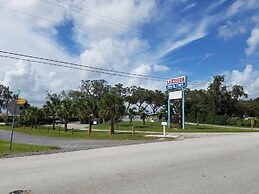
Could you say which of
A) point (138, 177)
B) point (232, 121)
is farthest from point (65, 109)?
point (138, 177)

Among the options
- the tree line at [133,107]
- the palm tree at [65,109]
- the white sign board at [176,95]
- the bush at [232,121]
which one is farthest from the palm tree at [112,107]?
the bush at [232,121]

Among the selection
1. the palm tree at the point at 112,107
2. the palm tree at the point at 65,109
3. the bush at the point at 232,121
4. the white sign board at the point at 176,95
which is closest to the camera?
the palm tree at the point at 112,107

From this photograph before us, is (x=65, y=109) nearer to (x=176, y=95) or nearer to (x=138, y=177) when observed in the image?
(x=176, y=95)

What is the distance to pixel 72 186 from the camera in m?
8.00

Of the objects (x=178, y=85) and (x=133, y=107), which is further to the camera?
(x=133, y=107)

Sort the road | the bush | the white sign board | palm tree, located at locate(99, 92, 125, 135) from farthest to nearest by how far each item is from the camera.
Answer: the bush, the white sign board, palm tree, located at locate(99, 92, 125, 135), the road

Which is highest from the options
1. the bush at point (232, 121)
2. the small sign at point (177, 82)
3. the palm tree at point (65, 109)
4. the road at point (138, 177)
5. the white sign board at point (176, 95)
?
the small sign at point (177, 82)

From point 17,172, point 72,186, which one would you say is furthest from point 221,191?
point 17,172

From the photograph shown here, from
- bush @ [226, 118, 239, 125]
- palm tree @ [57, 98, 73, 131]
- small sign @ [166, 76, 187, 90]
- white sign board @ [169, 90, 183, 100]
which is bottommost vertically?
bush @ [226, 118, 239, 125]

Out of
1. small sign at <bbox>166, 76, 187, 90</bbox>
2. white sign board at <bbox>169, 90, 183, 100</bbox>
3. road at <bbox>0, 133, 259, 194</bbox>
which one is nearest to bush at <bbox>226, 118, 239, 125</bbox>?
white sign board at <bbox>169, 90, 183, 100</bbox>

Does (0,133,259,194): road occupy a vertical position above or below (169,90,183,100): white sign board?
below

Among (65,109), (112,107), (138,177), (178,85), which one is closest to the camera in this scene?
(138,177)

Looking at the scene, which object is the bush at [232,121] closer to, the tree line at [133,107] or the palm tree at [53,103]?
the tree line at [133,107]

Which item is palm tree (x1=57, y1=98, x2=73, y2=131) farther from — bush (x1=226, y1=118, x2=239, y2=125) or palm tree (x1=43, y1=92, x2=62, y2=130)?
bush (x1=226, y1=118, x2=239, y2=125)
